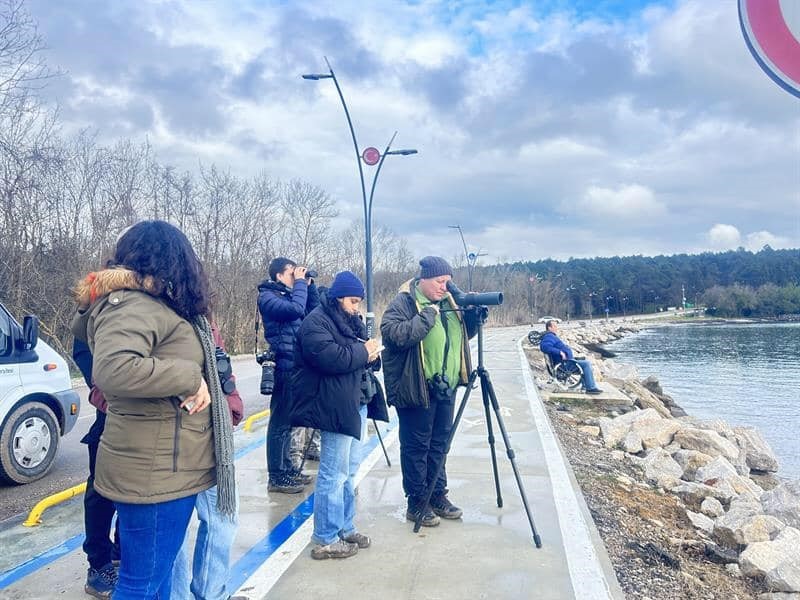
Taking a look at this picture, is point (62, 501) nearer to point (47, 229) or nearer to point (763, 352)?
point (47, 229)

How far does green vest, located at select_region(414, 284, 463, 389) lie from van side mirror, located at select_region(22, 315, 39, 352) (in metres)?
3.64

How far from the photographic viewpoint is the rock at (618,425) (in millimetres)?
9047

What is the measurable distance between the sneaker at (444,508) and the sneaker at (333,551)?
0.90m

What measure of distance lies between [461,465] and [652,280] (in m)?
140

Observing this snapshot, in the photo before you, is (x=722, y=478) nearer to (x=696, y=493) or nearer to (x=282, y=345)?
(x=696, y=493)

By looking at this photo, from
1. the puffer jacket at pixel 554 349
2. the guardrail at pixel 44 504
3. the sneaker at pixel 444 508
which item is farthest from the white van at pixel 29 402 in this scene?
the puffer jacket at pixel 554 349

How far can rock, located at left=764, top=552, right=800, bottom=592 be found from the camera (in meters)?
4.00

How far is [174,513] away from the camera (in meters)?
2.44

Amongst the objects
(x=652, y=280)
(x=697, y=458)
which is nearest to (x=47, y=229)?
(x=697, y=458)

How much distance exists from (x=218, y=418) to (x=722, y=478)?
6.99m

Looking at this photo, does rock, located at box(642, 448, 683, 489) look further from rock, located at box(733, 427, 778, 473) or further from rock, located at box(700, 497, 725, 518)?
rock, located at box(733, 427, 778, 473)

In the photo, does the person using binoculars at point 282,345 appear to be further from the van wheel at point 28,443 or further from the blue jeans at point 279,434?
the van wheel at point 28,443

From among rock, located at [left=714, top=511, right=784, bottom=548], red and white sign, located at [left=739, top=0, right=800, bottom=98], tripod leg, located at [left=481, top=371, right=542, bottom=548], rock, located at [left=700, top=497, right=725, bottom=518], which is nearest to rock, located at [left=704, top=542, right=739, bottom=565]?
rock, located at [left=714, top=511, right=784, bottom=548]

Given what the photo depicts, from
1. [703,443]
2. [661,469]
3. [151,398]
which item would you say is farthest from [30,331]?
[703,443]
